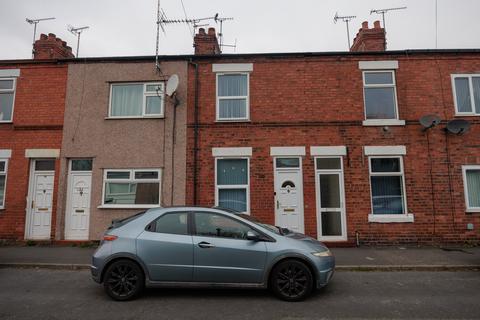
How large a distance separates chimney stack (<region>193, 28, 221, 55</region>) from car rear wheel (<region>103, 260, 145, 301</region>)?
7.81m

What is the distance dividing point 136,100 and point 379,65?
308 inches

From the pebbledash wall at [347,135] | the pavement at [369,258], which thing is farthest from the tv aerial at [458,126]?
the pavement at [369,258]

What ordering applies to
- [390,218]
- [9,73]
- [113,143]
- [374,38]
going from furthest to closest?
1. [374,38]
2. [9,73]
3. [113,143]
4. [390,218]

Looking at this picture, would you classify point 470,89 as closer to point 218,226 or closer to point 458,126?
point 458,126

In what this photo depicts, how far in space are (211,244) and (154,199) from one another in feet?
16.8

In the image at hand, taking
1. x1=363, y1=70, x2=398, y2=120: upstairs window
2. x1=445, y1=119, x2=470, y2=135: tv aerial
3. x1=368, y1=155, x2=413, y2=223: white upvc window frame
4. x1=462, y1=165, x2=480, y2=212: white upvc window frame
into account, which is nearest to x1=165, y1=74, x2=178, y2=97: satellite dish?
x1=363, y1=70, x2=398, y2=120: upstairs window

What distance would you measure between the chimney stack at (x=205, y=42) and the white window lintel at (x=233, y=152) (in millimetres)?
3560

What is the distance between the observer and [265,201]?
9.33 meters

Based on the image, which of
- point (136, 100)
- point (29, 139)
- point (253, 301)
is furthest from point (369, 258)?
point (29, 139)

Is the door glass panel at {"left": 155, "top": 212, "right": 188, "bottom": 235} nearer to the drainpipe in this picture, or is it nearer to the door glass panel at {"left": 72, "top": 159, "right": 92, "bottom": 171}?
the drainpipe

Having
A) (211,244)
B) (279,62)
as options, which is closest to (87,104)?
(279,62)

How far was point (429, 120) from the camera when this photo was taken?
9180mm

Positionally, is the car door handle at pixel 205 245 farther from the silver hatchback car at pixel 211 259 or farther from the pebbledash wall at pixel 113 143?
the pebbledash wall at pixel 113 143

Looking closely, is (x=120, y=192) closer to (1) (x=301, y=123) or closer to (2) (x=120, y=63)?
(2) (x=120, y=63)
